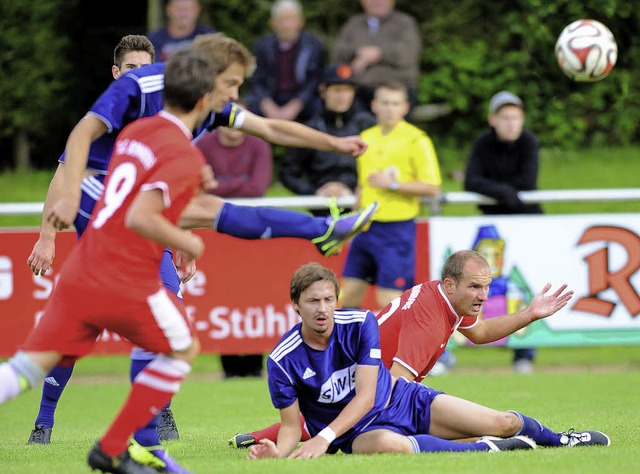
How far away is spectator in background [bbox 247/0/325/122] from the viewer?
1424 cm

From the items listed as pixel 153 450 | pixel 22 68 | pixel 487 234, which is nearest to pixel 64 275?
pixel 153 450

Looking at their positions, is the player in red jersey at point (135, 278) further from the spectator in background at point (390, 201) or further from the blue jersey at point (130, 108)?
the spectator in background at point (390, 201)

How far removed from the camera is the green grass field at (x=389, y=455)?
6.21 m

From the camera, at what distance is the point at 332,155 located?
41.9ft

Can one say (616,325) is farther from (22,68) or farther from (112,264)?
(22,68)

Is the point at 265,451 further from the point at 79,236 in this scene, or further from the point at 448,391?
the point at 448,391

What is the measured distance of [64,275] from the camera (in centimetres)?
568

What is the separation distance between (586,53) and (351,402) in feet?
19.4

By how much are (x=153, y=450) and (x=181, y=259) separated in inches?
66.0

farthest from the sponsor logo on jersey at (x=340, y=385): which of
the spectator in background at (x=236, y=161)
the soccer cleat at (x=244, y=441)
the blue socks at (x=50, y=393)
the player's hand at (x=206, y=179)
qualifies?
the spectator in background at (x=236, y=161)

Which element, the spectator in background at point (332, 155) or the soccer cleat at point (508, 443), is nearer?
the soccer cleat at point (508, 443)

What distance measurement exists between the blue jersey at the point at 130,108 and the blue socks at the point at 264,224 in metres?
0.83

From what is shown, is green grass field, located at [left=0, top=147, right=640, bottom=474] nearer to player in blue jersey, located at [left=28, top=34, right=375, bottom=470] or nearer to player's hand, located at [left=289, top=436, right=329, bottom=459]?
player's hand, located at [left=289, top=436, right=329, bottom=459]

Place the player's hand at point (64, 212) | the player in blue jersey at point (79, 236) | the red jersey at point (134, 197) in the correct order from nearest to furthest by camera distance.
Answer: the red jersey at point (134, 197)
the player's hand at point (64, 212)
the player in blue jersey at point (79, 236)
